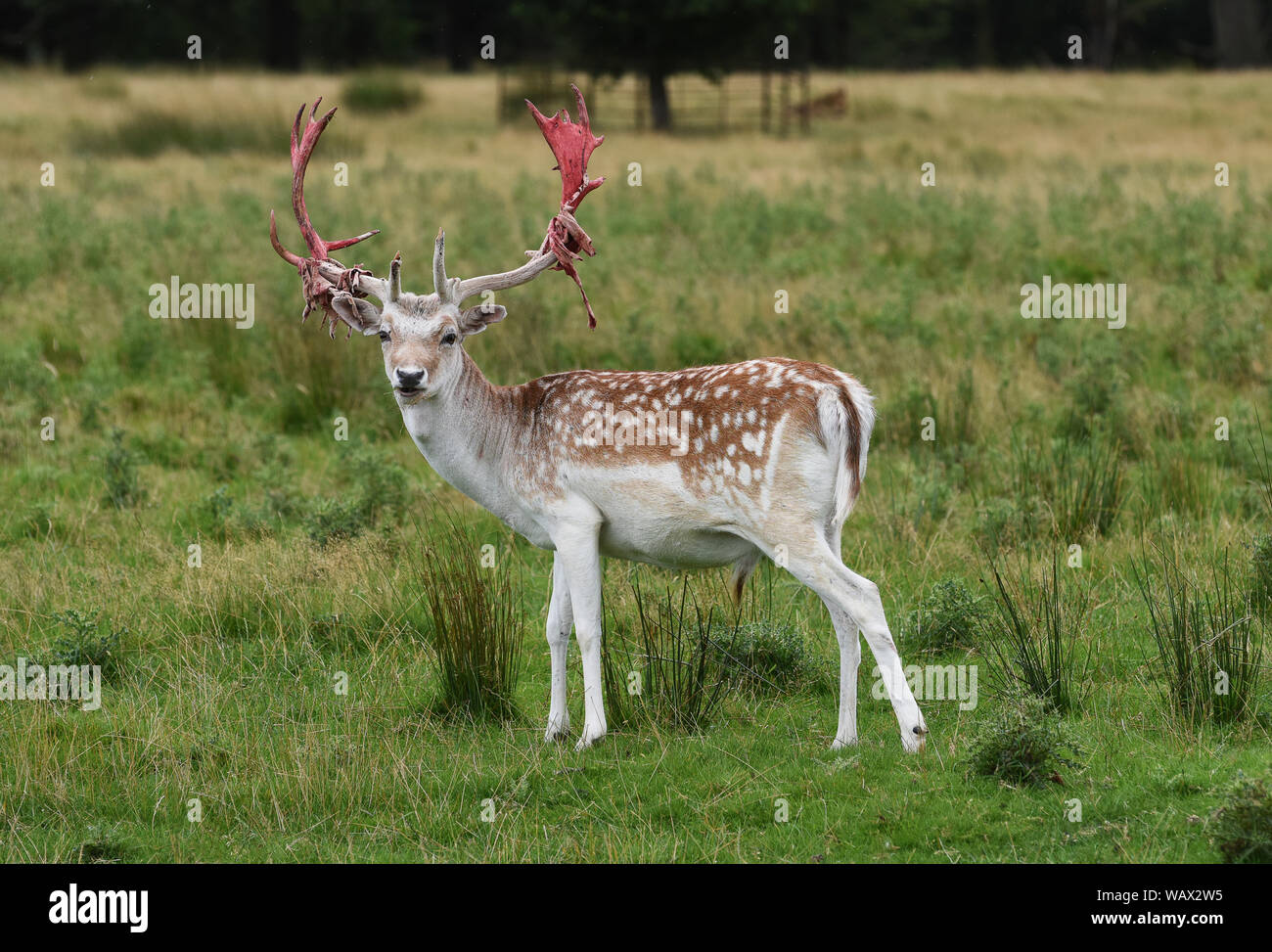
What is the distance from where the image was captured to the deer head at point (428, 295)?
6.42 metres

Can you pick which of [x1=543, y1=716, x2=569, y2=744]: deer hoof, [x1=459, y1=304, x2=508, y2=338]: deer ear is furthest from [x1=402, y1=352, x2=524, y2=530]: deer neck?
[x1=543, y1=716, x2=569, y2=744]: deer hoof

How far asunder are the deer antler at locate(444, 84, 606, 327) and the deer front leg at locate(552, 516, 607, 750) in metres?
0.96

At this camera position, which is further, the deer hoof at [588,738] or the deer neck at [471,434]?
the deer neck at [471,434]

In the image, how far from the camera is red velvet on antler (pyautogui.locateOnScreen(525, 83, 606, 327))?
708 centimetres

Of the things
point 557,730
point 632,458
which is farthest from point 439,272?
point 557,730

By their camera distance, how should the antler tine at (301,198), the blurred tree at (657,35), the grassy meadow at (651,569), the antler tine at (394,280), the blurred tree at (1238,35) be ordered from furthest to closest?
the blurred tree at (1238,35), the blurred tree at (657,35), the antler tine at (301,198), the antler tine at (394,280), the grassy meadow at (651,569)

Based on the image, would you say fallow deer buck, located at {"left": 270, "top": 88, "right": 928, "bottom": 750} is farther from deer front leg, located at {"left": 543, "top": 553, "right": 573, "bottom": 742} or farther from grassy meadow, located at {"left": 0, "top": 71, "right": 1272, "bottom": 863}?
grassy meadow, located at {"left": 0, "top": 71, "right": 1272, "bottom": 863}

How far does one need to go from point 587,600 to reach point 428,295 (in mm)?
1443

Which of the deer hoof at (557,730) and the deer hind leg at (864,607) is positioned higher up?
the deer hind leg at (864,607)

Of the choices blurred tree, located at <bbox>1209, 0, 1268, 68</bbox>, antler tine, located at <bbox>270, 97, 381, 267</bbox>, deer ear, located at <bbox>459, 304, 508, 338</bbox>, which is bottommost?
deer ear, located at <bbox>459, 304, 508, 338</bbox>

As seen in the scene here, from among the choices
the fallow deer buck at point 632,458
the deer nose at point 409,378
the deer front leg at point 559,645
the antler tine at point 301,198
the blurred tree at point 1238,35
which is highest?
the blurred tree at point 1238,35

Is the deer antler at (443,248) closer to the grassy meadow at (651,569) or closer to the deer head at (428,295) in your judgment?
the deer head at (428,295)

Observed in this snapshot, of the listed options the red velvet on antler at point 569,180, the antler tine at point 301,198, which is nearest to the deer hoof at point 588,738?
the red velvet on antler at point 569,180

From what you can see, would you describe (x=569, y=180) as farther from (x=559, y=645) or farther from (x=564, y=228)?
(x=559, y=645)
